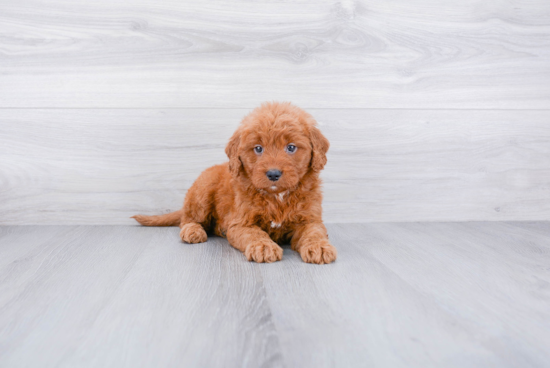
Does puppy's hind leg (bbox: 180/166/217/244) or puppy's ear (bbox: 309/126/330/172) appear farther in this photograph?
puppy's hind leg (bbox: 180/166/217/244)

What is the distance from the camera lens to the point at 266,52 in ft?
7.82

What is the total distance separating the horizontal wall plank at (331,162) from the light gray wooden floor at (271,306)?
53 cm

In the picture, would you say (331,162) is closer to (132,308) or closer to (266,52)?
(266,52)

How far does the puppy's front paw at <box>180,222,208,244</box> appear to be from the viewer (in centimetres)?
191

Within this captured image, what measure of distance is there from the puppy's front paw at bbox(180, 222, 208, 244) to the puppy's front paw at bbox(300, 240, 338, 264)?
0.60 metres

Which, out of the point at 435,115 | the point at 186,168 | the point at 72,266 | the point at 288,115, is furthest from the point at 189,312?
the point at 435,115

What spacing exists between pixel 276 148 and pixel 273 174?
5.2 inches

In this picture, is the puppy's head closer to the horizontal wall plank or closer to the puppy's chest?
the puppy's chest

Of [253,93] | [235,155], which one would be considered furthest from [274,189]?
[253,93]

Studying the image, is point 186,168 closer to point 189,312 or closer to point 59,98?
point 59,98

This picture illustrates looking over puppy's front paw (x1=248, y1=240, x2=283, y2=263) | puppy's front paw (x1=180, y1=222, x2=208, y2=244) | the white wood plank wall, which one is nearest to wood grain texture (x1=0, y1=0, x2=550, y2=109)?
the white wood plank wall

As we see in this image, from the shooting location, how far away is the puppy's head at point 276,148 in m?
1.64

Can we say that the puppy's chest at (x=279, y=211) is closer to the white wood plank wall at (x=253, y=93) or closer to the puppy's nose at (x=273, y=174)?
the puppy's nose at (x=273, y=174)

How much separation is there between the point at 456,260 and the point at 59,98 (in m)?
2.32
